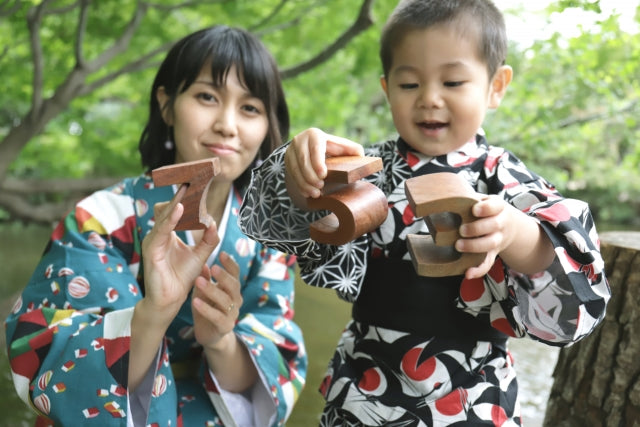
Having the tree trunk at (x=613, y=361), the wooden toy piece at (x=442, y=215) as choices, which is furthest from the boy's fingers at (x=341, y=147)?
the tree trunk at (x=613, y=361)

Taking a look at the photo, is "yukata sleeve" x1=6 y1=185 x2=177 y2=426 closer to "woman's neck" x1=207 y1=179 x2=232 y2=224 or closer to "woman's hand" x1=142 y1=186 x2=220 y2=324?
"woman's hand" x1=142 y1=186 x2=220 y2=324

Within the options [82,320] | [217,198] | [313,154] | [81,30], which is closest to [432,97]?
[313,154]

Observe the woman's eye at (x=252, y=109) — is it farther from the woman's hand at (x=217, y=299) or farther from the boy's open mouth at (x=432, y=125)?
the boy's open mouth at (x=432, y=125)

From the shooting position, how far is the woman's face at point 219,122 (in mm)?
1789

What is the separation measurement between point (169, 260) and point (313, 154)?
21.8 inches

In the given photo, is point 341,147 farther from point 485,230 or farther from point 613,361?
point 613,361

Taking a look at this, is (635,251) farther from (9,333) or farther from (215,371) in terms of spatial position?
(9,333)

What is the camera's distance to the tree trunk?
1.88 m

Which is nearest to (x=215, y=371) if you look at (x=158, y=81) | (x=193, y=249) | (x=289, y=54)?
(x=193, y=249)

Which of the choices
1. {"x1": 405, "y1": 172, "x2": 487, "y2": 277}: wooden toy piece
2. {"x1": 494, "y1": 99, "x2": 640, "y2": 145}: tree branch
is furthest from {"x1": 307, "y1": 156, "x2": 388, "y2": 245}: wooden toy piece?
{"x1": 494, "y1": 99, "x2": 640, "y2": 145}: tree branch

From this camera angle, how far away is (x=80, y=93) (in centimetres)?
481

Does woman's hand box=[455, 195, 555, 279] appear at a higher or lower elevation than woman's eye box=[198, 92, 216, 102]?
lower

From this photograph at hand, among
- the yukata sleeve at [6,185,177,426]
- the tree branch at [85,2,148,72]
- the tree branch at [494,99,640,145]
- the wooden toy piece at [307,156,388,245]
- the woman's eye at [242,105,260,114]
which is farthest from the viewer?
the tree branch at [494,99,640,145]

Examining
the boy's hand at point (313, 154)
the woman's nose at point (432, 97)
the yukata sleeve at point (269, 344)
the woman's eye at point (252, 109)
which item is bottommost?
the yukata sleeve at point (269, 344)
